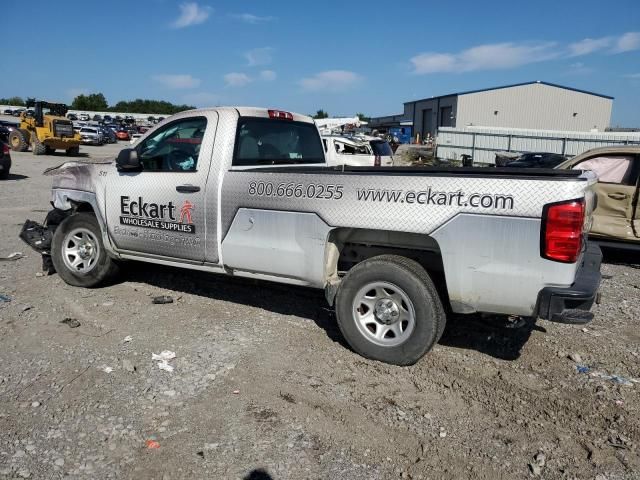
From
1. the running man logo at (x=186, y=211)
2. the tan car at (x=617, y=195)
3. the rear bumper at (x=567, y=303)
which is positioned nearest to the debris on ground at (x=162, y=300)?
the running man logo at (x=186, y=211)

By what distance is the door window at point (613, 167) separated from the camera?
305 inches

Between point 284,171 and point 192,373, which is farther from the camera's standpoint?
point 284,171

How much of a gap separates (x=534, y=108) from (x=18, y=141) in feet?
159

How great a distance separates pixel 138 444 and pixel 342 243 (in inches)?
88.0

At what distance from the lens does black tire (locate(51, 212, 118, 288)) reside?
19.3ft

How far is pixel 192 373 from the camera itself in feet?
13.6

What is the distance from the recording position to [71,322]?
508 centimetres

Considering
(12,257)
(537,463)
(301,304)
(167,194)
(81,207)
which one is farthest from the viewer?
(12,257)

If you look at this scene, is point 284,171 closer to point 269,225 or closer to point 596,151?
point 269,225

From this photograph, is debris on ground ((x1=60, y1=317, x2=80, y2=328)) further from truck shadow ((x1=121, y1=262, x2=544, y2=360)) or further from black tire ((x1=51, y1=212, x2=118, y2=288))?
truck shadow ((x1=121, y1=262, x2=544, y2=360))

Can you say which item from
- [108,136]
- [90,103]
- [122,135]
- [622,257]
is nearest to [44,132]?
[108,136]

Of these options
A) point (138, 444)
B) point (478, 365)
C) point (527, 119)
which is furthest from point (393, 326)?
point (527, 119)

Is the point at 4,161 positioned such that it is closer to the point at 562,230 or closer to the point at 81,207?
the point at 81,207

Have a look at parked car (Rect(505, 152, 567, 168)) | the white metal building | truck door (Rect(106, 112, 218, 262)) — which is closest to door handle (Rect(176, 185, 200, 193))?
truck door (Rect(106, 112, 218, 262))
